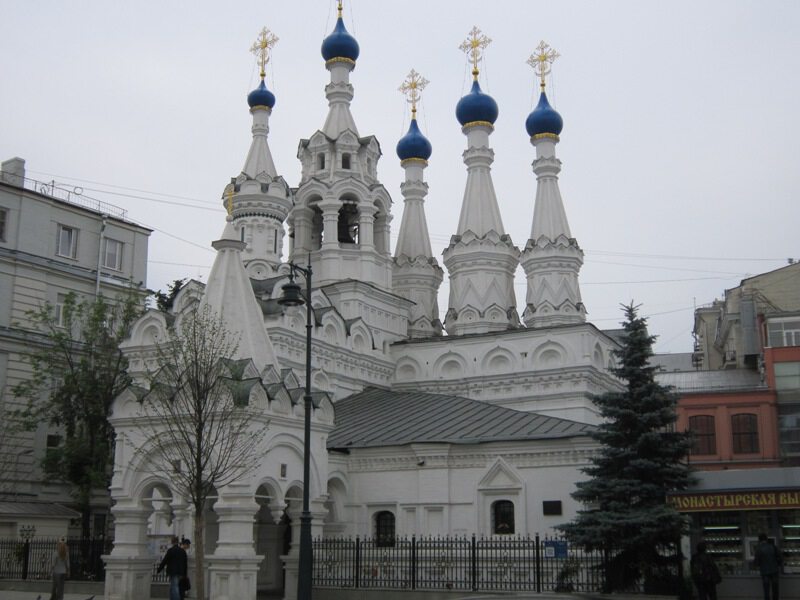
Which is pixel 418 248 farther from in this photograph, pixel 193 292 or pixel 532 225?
pixel 193 292

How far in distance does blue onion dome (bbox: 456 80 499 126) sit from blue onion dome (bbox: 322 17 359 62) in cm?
555

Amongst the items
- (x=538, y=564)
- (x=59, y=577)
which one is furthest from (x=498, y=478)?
(x=59, y=577)

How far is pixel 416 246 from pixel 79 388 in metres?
17.6

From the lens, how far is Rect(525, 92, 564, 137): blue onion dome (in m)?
42.4

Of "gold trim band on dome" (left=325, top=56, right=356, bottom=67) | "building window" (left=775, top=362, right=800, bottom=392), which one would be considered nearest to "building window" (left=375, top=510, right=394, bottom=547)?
"gold trim band on dome" (left=325, top=56, right=356, bottom=67)

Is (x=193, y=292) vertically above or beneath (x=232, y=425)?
above

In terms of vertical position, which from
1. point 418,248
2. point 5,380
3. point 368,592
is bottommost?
point 368,592

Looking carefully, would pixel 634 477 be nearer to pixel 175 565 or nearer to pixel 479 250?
pixel 175 565

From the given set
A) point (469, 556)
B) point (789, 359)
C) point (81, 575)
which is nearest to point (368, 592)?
point (469, 556)

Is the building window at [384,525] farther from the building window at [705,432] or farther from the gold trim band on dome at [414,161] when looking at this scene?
the gold trim band on dome at [414,161]

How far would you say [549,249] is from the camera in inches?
1587

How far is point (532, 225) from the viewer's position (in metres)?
41.7

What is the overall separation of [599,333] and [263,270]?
510 inches

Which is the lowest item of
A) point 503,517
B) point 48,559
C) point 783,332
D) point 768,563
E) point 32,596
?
point 32,596
